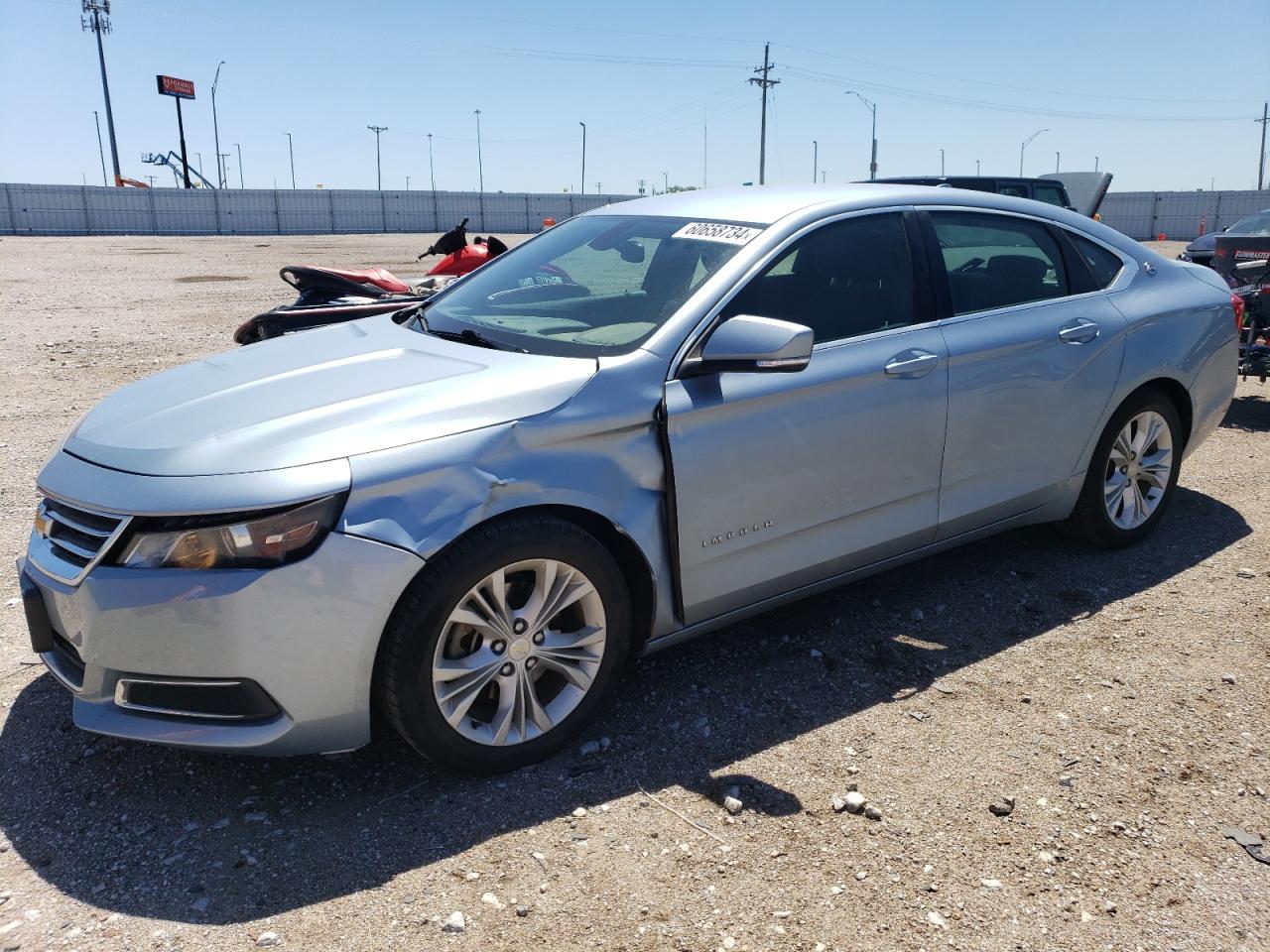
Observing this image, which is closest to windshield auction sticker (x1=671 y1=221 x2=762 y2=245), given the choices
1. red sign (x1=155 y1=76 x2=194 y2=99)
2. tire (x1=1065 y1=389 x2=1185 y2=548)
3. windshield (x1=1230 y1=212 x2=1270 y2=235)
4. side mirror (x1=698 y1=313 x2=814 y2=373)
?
side mirror (x1=698 y1=313 x2=814 y2=373)

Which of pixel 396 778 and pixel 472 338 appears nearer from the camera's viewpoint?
pixel 396 778

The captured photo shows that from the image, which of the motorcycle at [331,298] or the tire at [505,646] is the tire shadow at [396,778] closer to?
the tire at [505,646]

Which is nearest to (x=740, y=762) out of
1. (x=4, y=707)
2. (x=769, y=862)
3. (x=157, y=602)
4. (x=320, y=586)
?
(x=769, y=862)

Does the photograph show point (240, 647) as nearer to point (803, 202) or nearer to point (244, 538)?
point (244, 538)

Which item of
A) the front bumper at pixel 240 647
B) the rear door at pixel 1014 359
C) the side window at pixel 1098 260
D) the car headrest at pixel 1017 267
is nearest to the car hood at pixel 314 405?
the front bumper at pixel 240 647

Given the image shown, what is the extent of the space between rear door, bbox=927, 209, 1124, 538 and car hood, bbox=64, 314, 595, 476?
1613 mm

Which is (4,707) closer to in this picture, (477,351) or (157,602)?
(157,602)

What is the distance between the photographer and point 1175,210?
137 feet

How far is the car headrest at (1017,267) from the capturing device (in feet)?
14.2

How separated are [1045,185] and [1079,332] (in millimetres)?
10713

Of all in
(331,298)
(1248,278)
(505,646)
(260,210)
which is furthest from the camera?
(260,210)

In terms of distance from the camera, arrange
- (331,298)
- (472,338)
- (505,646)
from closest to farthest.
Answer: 1. (505,646)
2. (472,338)
3. (331,298)

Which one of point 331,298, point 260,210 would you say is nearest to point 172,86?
point 260,210

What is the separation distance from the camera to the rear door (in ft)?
13.3
